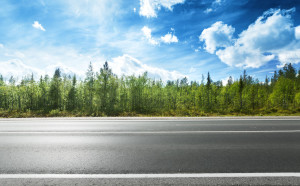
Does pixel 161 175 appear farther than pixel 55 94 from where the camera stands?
No

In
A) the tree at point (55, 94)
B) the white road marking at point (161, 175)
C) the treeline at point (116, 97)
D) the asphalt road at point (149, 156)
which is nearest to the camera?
the white road marking at point (161, 175)

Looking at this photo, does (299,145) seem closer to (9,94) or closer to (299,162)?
(299,162)

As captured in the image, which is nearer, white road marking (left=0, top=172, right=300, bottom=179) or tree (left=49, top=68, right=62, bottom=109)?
white road marking (left=0, top=172, right=300, bottom=179)

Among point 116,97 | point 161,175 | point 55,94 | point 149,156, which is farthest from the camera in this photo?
point 55,94

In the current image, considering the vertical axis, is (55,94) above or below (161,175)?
above

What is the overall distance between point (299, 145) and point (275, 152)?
178 cm

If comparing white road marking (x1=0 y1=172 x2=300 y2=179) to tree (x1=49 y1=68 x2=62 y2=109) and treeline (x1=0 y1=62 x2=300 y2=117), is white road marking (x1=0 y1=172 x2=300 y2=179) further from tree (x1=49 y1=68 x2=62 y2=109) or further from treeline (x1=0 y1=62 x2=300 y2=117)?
tree (x1=49 y1=68 x2=62 y2=109)

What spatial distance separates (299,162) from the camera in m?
3.97

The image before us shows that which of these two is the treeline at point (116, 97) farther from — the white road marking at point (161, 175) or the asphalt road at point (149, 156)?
the white road marking at point (161, 175)

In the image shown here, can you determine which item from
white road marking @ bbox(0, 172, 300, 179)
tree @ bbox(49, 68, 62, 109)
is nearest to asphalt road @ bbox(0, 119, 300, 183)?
white road marking @ bbox(0, 172, 300, 179)

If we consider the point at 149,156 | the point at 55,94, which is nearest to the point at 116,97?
the point at 55,94

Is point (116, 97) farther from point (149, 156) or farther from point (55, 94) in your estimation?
point (149, 156)

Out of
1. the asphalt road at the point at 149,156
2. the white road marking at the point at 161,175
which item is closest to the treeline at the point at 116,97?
the asphalt road at the point at 149,156

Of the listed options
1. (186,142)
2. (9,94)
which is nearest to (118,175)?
(186,142)
